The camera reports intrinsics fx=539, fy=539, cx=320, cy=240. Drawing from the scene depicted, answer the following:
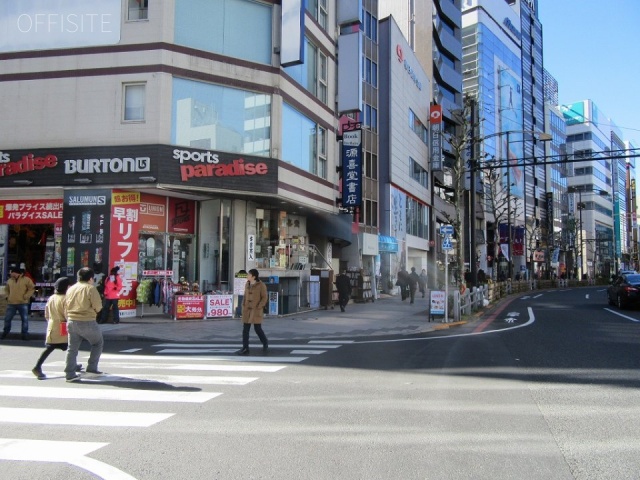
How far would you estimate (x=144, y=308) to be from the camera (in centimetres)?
1766

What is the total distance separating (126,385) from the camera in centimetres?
784

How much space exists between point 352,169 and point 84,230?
12.2m

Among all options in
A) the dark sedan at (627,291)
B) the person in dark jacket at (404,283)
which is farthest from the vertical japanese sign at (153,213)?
the dark sedan at (627,291)

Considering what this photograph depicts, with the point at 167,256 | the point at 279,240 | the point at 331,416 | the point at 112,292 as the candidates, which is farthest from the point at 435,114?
the point at 331,416

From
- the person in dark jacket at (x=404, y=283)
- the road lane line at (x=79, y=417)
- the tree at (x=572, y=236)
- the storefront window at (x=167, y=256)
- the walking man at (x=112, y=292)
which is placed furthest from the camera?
the tree at (x=572, y=236)

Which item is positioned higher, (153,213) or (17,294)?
(153,213)

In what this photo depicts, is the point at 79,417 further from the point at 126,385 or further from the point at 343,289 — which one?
the point at 343,289

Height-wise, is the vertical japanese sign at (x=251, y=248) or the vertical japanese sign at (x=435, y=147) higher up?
the vertical japanese sign at (x=435, y=147)

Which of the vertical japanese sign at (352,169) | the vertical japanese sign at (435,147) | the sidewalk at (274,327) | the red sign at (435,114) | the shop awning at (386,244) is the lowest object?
the sidewalk at (274,327)

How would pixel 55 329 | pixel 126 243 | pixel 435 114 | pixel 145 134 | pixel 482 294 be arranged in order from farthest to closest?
pixel 435 114 → pixel 482 294 → pixel 126 243 → pixel 145 134 → pixel 55 329

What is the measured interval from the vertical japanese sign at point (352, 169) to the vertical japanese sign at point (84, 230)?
36.3ft

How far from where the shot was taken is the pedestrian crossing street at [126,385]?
527 centimetres

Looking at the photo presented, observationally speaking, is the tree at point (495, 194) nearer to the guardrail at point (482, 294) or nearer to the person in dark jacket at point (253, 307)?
the guardrail at point (482, 294)

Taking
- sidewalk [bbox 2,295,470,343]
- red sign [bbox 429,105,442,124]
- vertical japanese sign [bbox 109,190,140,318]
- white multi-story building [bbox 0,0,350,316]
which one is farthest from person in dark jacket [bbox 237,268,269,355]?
red sign [bbox 429,105,442,124]
